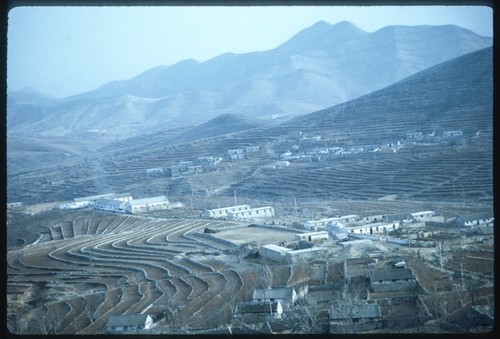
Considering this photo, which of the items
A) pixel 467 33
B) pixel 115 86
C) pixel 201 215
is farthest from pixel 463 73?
pixel 115 86

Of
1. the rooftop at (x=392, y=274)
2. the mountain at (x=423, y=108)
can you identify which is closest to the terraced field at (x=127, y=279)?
the rooftop at (x=392, y=274)

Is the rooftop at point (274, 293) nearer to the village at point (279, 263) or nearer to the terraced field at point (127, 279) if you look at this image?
the village at point (279, 263)

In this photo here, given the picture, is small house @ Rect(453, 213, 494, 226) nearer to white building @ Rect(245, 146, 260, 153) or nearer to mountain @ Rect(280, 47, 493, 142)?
mountain @ Rect(280, 47, 493, 142)

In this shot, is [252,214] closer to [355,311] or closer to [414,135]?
[355,311]

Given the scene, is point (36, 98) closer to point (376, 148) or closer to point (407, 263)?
point (376, 148)

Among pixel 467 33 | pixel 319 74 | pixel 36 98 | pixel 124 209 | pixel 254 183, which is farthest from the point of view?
pixel 36 98
